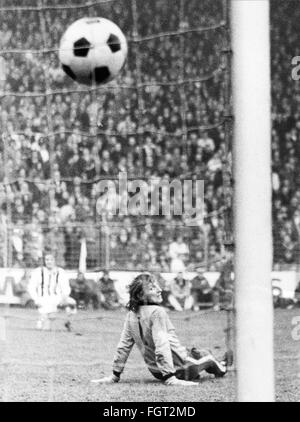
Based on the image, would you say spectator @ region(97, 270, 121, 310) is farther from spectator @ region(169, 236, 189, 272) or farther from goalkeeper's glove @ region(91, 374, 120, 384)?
goalkeeper's glove @ region(91, 374, 120, 384)

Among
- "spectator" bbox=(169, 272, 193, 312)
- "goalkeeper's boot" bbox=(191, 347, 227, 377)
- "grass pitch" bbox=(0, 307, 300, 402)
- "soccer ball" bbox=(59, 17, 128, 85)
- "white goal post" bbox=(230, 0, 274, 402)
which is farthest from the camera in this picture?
"spectator" bbox=(169, 272, 193, 312)

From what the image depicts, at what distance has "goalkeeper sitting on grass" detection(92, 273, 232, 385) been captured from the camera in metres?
3.39

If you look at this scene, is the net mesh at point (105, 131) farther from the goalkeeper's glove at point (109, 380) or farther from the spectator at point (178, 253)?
the goalkeeper's glove at point (109, 380)

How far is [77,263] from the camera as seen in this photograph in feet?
22.4

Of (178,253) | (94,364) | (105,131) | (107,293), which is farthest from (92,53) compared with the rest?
(105,131)

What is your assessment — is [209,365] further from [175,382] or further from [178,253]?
[178,253]

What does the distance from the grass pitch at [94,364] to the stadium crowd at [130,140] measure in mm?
744

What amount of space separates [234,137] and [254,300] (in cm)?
33

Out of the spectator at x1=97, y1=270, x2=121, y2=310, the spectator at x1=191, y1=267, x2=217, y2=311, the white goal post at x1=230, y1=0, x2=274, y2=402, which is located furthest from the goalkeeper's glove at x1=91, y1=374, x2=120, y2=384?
the spectator at x1=191, y1=267, x2=217, y2=311

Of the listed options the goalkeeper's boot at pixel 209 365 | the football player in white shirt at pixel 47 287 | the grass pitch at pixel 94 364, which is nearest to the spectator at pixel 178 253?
the grass pitch at pixel 94 364

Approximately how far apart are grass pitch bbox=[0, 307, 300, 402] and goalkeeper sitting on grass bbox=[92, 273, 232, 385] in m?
0.05

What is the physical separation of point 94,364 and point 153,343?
0.74 metres

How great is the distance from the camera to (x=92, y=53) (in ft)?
10.5

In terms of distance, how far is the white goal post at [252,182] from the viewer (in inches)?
67.0
